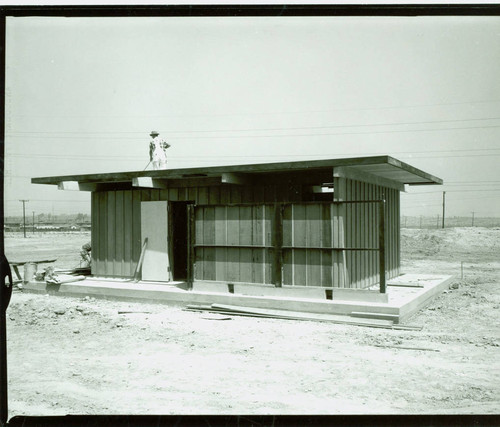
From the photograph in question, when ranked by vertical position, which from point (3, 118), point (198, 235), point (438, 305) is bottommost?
point (438, 305)

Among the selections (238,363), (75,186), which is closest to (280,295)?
(238,363)

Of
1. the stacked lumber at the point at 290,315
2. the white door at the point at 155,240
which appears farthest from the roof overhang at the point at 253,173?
the stacked lumber at the point at 290,315

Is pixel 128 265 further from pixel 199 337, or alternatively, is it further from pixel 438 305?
pixel 438 305

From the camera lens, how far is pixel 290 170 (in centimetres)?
1076

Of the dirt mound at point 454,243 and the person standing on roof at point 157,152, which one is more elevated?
the person standing on roof at point 157,152

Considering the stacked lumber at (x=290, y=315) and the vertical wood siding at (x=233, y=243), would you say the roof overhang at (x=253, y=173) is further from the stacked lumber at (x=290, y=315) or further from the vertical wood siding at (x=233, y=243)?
the stacked lumber at (x=290, y=315)

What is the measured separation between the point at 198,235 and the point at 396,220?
6453 mm

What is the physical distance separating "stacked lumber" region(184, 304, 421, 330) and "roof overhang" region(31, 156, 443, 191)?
2920mm

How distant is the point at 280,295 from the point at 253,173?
3.08 meters

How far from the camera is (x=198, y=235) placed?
11.3 meters

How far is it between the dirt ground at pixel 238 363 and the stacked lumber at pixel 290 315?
0.69ft

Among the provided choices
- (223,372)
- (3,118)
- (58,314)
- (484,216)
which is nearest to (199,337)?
(223,372)

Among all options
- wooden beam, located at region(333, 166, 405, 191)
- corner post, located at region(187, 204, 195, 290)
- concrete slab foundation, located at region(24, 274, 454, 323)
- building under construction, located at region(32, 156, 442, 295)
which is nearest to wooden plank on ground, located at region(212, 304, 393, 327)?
concrete slab foundation, located at region(24, 274, 454, 323)

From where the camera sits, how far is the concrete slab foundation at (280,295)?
9.26m
